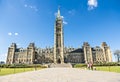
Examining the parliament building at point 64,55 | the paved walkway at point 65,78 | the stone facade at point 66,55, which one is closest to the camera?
the paved walkway at point 65,78

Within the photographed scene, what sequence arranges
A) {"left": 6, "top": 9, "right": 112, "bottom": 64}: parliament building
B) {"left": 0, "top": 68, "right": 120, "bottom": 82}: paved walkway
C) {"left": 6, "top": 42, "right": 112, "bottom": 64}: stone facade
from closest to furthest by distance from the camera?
{"left": 0, "top": 68, "right": 120, "bottom": 82}: paved walkway < {"left": 6, "top": 9, "right": 112, "bottom": 64}: parliament building < {"left": 6, "top": 42, "right": 112, "bottom": 64}: stone facade

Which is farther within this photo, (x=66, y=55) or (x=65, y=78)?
(x=66, y=55)

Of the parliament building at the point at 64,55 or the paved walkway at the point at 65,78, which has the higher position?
the parliament building at the point at 64,55

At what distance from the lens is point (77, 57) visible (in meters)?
119

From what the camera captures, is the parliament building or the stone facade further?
the stone facade

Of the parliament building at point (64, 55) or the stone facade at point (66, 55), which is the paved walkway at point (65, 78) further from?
the stone facade at point (66, 55)

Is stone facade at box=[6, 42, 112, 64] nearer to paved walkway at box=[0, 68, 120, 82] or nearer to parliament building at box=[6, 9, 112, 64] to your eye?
parliament building at box=[6, 9, 112, 64]

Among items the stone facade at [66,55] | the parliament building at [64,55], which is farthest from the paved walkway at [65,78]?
the stone facade at [66,55]

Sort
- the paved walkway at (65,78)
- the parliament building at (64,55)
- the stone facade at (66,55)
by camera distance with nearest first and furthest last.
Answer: the paved walkway at (65,78), the parliament building at (64,55), the stone facade at (66,55)

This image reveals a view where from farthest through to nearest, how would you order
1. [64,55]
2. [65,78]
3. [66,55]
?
[66,55], [64,55], [65,78]

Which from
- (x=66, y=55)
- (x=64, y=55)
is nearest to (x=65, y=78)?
(x=64, y=55)

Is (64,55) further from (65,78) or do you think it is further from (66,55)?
(65,78)

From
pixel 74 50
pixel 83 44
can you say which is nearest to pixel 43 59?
pixel 74 50

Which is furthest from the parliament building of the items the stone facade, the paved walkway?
the paved walkway
